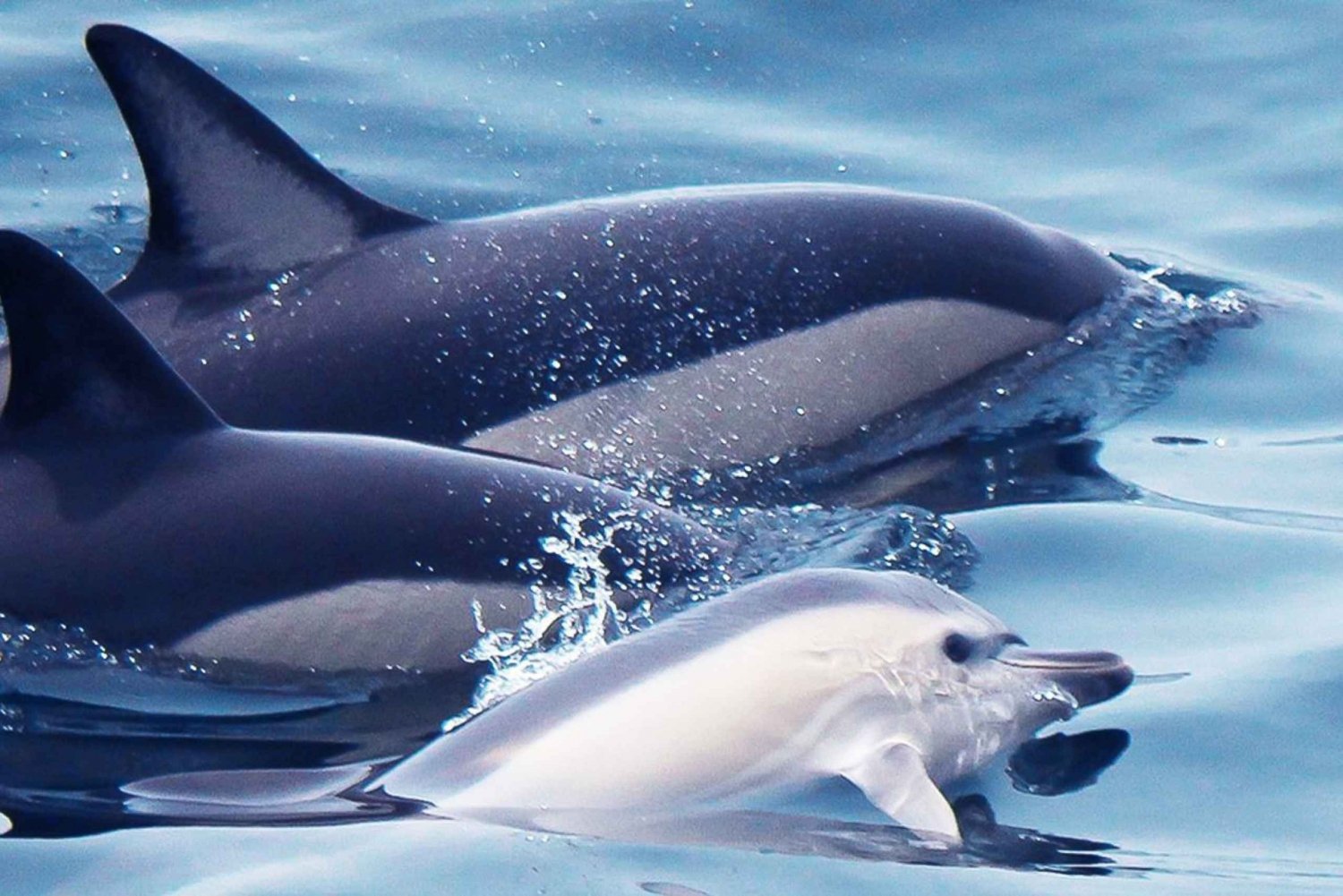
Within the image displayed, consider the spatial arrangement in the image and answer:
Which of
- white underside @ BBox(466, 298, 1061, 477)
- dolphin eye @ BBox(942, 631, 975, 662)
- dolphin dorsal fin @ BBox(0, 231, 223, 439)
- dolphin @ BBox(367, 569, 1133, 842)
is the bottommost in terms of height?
dolphin @ BBox(367, 569, 1133, 842)

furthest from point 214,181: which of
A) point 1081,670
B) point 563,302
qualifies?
point 1081,670

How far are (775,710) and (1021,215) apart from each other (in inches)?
229

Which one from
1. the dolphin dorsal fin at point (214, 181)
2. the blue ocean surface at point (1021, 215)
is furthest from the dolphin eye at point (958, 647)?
the dolphin dorsal fin at point (214, 181)

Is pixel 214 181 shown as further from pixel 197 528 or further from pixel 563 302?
pixel 197 528

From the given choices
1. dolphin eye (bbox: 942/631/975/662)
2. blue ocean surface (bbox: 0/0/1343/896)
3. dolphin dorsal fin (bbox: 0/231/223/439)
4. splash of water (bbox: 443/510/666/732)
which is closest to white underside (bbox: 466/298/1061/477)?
blue ocean surface (bbox: 0/0/1343/896)

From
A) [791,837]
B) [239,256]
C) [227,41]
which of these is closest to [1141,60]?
[227,41]

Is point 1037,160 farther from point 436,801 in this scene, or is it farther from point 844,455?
point 436,801

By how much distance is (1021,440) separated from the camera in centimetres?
722

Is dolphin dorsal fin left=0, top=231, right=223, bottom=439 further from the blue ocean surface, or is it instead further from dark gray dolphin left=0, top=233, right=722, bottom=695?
the blue ocean surface

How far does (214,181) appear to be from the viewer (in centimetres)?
670

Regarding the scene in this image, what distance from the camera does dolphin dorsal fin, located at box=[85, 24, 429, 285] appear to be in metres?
6.52

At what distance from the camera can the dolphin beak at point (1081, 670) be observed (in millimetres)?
4891

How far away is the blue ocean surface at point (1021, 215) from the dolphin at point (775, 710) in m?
0.11

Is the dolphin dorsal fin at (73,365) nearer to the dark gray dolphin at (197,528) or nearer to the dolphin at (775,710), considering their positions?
the dark gray dolphin at (197,528)
